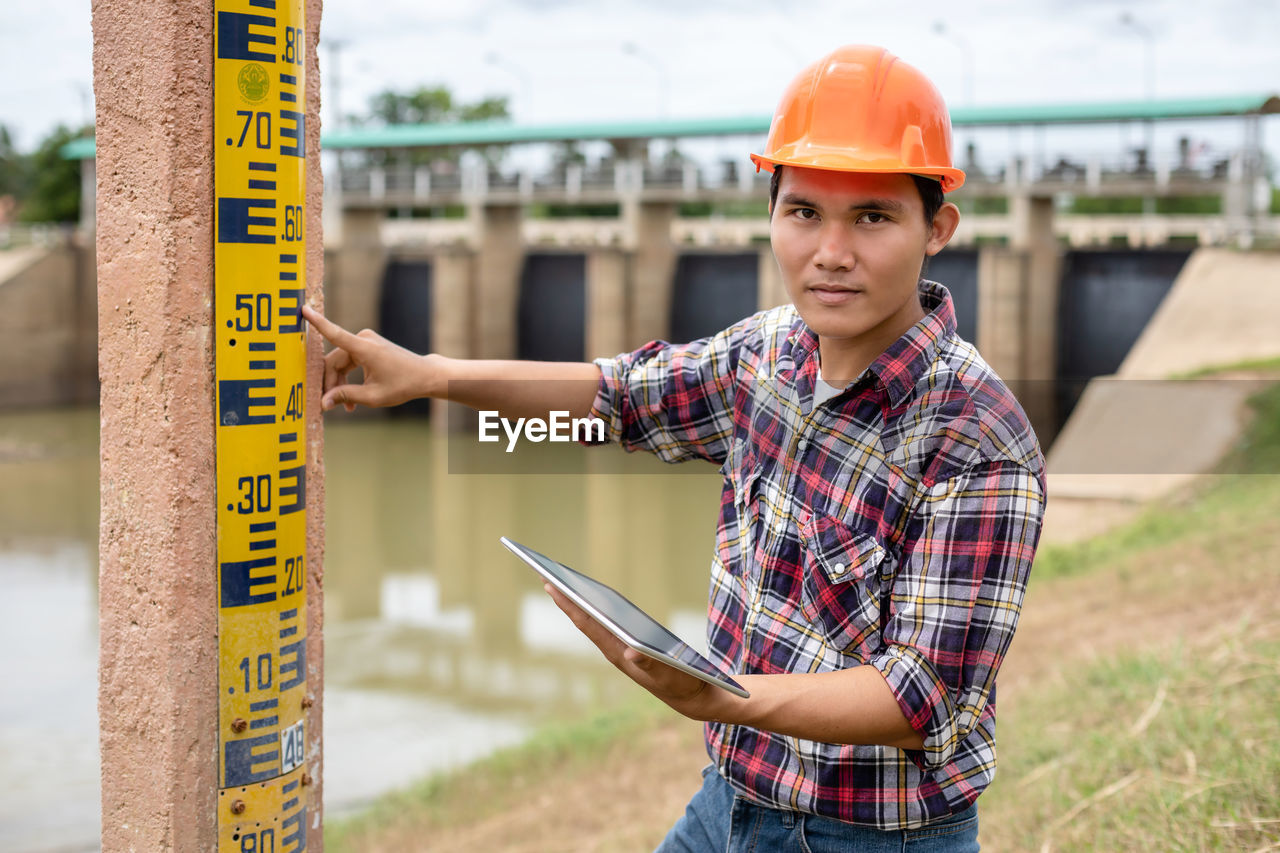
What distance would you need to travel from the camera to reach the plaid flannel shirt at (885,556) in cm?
158

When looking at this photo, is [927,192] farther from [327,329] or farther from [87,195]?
[87,195]

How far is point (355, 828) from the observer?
5.83m

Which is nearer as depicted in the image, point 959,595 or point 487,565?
point 959,595

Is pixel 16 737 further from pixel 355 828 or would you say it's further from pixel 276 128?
pixel 276 128

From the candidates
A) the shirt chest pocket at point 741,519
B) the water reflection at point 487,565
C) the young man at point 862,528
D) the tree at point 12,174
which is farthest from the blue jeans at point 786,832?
the tree at point 12,174

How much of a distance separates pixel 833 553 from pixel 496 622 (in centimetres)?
997

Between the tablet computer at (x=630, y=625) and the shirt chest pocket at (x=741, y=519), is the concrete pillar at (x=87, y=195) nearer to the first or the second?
the shirt chest pocket at (x=741, y=519)

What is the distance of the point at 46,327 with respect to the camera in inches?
1043

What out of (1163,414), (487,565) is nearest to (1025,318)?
(1163,414)

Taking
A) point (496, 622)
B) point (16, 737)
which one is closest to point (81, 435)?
point (496, 622)

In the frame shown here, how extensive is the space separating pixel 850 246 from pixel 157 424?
3.37 ft

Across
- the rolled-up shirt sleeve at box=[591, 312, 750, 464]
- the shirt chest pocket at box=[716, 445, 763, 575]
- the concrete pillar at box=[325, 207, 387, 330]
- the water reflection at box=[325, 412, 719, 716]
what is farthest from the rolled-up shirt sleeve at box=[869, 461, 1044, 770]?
the concrete pillar at box=[325, 207, 387, 330]

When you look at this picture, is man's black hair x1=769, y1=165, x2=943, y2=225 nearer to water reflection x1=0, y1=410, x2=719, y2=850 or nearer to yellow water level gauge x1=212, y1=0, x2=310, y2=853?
yellow water level gauge x1=212, y1=0, x2=310, y2=853

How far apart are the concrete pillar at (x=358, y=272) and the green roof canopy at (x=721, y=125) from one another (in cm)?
229
